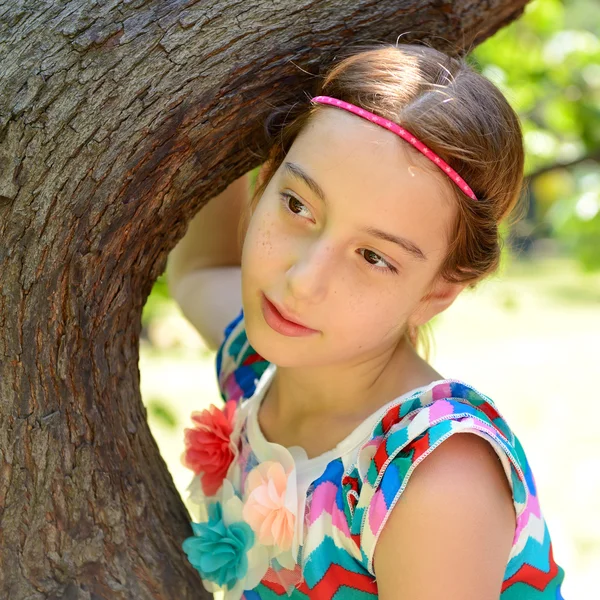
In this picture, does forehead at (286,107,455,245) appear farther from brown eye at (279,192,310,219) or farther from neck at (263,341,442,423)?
neck at (263,341,442,423)

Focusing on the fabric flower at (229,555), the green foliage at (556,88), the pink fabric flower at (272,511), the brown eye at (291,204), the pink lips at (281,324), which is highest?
the brown eye at (291,204)

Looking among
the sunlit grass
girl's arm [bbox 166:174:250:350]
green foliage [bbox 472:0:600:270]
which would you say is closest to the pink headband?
the sunlit grass

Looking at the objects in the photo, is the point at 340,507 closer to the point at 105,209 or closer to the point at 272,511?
the point at 272,511

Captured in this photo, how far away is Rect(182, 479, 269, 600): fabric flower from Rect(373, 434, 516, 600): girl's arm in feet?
1.06

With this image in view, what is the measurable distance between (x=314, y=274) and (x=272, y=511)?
48cm

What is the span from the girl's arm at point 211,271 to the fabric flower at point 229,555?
58cm

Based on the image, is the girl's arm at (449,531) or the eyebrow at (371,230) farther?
the eyebrow at (371,230)

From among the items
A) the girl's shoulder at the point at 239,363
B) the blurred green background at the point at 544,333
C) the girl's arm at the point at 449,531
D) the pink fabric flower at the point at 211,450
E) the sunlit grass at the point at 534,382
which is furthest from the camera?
the sunlit grass at the point at 534,382

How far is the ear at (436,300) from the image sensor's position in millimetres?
1654

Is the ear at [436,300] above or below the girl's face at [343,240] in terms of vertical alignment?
below

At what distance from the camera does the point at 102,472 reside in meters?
1.57

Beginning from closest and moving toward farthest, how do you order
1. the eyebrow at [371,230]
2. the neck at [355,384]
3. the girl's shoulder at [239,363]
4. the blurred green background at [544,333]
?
the eyebrow at [371,230] < the neck at [355,384] < the girl's shoulder at [239,363] < the blurred green background at [544,333]

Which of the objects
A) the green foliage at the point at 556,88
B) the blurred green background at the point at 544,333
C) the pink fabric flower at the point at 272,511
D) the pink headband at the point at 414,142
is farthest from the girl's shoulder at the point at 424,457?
the green foliage at the point at 556,88

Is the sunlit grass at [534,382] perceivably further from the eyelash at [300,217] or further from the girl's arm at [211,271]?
the girl's arm at [211,271]
